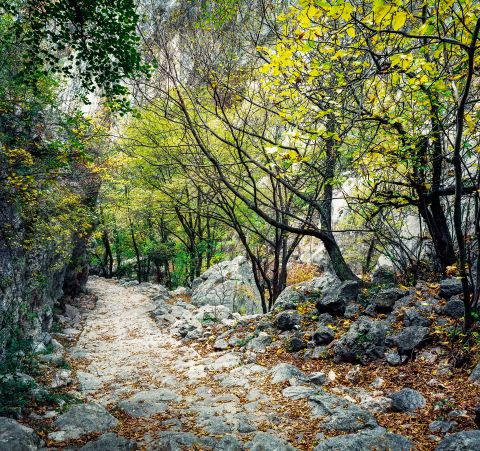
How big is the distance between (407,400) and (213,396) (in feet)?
9.06

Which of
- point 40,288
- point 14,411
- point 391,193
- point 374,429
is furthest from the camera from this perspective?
point 40,288

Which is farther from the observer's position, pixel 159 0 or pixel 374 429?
pixel 159 0

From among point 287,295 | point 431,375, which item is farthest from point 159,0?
point 431,375

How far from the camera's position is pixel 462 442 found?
3.05 m

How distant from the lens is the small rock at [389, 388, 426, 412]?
420 centimetres

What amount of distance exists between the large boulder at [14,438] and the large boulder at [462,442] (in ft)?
12.4

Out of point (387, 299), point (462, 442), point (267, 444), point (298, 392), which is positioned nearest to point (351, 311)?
point (387, 299)

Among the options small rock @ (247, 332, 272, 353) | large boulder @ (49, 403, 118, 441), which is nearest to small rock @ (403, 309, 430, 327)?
small rock @ (247, 332, 272, 353)

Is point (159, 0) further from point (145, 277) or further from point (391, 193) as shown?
point (145, 277)

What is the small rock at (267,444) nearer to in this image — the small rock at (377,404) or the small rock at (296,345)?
the small rock at (377,404)

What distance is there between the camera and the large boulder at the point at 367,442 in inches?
133

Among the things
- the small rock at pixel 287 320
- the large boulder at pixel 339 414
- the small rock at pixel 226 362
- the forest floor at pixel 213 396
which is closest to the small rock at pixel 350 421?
the large boulder at pixel 339 414

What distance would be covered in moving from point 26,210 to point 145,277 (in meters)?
24.2

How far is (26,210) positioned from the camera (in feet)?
25.7
